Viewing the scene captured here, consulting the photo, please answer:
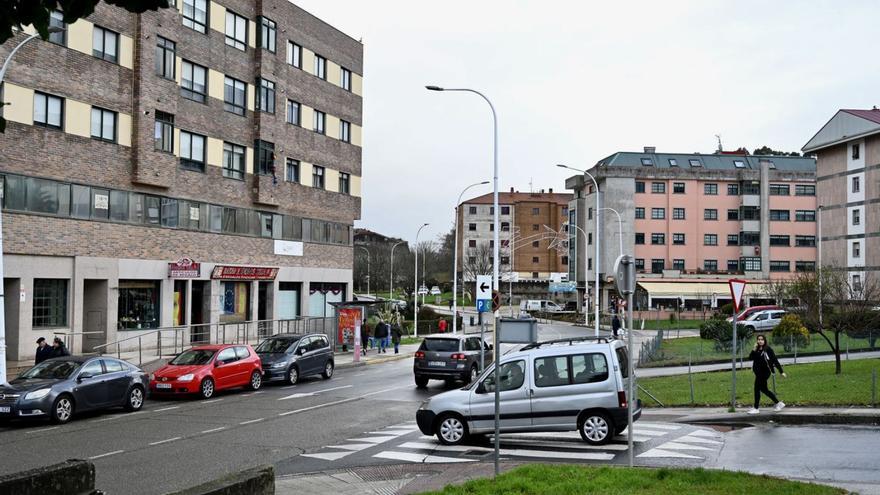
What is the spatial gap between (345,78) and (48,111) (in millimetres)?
22996

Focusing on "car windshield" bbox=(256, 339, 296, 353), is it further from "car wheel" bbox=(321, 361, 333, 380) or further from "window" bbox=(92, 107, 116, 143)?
"window" bbox=(92, 107, 116, 143)

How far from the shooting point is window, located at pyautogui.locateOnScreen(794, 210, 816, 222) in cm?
8006

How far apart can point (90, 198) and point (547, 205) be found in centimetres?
9995

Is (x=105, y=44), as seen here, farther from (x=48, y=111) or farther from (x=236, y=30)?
(x=236, y=30)

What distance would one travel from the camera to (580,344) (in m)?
14.9

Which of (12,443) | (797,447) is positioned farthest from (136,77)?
(797,447)

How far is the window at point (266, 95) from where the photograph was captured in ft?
140

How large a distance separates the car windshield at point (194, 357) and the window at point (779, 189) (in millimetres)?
68389

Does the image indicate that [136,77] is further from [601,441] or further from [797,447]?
[797,447]

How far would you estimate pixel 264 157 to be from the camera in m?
43.2

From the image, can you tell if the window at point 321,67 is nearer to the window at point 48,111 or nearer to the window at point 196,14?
the window at point 196,14

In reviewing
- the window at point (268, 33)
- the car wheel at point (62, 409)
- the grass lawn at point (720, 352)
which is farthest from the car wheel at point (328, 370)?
the window at point (268, 33)

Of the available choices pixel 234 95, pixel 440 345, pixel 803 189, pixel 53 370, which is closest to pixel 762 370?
pixel 440 345

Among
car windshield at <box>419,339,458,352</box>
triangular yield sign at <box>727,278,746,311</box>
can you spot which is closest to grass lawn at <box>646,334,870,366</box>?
car windshield at <box>419,339,458,352</box>
